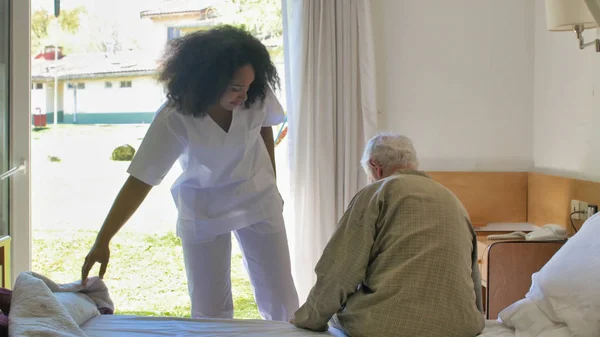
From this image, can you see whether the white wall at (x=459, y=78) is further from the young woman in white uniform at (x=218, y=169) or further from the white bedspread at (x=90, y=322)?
the white bedspread at (x=90, y=322)

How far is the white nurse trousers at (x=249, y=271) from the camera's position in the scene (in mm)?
2162

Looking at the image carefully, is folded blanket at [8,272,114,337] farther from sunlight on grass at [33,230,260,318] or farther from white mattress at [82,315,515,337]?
sunlight on grass at [33,230,260,318]

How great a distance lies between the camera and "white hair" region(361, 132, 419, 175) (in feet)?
6.26

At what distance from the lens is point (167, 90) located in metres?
2.13

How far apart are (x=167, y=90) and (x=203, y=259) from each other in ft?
1.87

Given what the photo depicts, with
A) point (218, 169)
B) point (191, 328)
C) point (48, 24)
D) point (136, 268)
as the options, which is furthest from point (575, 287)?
point (48, 24)

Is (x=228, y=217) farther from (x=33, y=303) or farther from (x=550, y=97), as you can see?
(x=550, y=97)

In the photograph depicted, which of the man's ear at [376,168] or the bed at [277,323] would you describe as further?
the man's ear at [376,168]

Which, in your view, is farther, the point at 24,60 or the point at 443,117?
the point at 443,117

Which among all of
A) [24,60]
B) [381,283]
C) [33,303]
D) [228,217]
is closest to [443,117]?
[228,217]

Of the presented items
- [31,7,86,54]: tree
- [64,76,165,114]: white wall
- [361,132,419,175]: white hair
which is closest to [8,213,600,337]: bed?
[361,132,419,175]: white hair

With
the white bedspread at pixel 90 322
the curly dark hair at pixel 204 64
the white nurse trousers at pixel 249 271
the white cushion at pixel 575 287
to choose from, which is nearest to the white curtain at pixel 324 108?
the white nurse trousers at pixel 249 271

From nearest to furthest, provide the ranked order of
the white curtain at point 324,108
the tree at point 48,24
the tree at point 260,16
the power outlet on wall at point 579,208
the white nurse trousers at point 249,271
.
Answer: the white nurse trousers at point 249,271
the power outlet on wall at point 579,208
the white curtain at point 324,108
the tree at point 260,16
the tree at point 48,24

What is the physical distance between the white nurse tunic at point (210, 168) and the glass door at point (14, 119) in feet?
3.78
